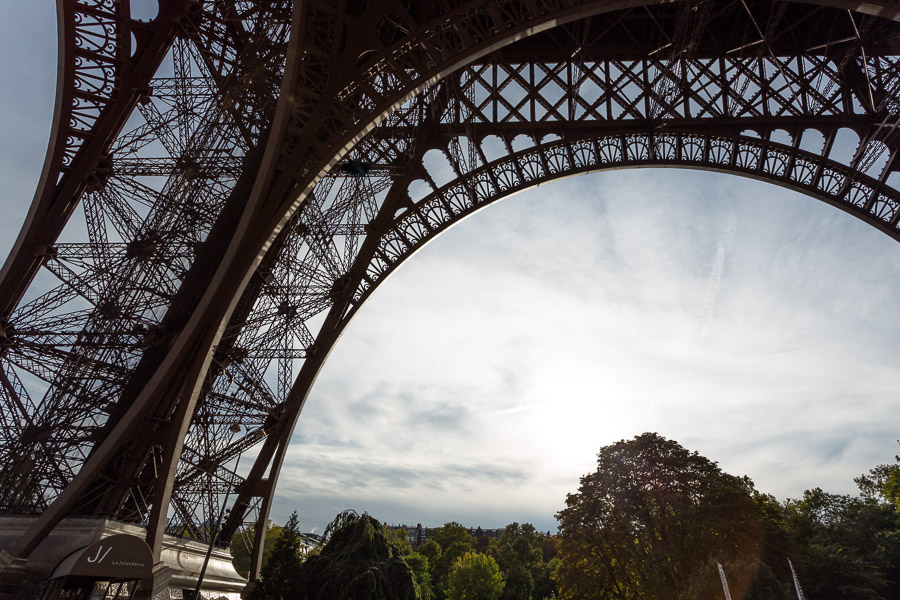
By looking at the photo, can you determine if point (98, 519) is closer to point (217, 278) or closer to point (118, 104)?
point (217, 278)

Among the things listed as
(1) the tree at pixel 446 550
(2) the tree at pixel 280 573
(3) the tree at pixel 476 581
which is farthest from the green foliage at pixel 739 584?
(1) the tree at pixel 446 550

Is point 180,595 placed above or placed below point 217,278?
below

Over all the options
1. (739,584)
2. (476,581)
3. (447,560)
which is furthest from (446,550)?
(739,584)

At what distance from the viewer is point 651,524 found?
22.2m

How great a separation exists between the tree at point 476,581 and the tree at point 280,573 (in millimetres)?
24323

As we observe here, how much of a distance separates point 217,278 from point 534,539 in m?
59.6

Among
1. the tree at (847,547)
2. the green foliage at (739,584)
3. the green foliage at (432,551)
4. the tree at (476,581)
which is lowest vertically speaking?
the tree at (476,581)

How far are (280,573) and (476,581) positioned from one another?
25893mm

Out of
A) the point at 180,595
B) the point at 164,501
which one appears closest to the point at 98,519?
the point at 164,501

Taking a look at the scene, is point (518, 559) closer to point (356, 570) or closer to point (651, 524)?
point (651, 524)

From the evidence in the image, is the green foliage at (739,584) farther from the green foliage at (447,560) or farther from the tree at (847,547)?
the green foliage at (447,560)

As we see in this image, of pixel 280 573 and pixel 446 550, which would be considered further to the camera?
pixel 446 550

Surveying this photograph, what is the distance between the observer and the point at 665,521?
21.9 m

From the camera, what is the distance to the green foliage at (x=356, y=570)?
15.4 metres
